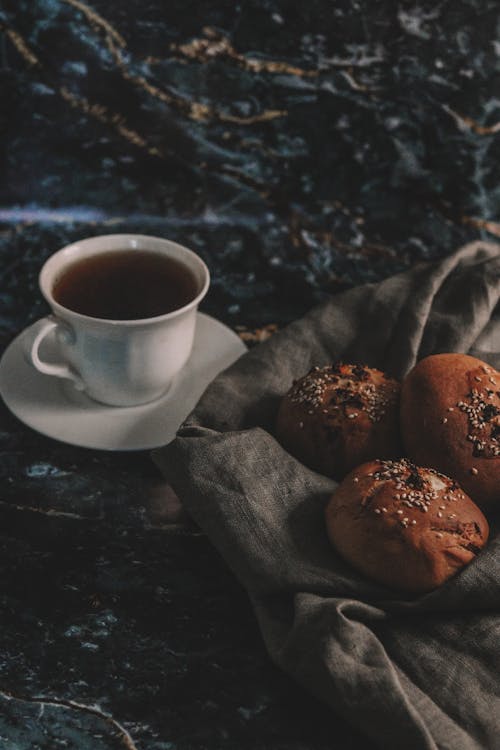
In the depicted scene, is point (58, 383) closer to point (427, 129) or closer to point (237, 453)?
point (237, 453)

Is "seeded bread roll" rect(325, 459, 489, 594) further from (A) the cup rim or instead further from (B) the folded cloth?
(A) the cup rim

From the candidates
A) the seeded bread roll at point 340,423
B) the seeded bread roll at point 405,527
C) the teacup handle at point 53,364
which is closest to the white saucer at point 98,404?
the teacup handle at point 53,364

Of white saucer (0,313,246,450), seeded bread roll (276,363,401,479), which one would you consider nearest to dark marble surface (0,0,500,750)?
white saucer (0,313,246,450)

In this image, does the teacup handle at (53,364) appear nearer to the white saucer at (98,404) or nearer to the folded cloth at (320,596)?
the white saucer at (98,404)

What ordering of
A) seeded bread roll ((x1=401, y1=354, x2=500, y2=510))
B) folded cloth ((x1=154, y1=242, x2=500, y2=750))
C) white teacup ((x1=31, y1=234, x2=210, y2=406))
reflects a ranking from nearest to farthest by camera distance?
1. folded cloth ((x1=154, y1=242, x2=500, y2=750))
2. seeded bread roll ((x1=401, y1=354, x2=500, y2=510))
3. white teacup ((x1=31, y1=234, x2=210, y2=406))

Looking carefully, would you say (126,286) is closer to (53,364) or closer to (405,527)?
(53,364)

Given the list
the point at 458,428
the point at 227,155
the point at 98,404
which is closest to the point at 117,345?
the point at 98,404
